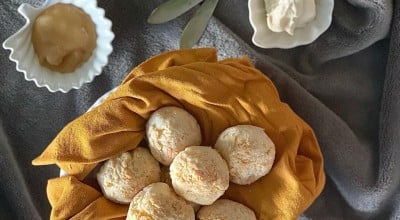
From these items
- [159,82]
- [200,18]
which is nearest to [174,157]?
[159,82]

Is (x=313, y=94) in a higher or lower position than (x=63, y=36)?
lower

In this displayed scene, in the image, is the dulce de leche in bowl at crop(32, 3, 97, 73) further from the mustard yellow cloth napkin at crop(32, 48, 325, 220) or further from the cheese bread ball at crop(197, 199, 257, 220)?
the cheese bread ball at crop(197, 199, 257, 220)

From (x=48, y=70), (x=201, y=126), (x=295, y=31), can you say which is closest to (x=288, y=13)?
(x=295, y=31)

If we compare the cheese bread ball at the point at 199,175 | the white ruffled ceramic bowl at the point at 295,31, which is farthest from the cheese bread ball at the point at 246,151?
the white ruffled ceramic bowl at the point at 295,31

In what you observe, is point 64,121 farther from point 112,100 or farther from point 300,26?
point 300,26

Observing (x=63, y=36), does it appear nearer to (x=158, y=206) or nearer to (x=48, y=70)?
(x=48, y=70)

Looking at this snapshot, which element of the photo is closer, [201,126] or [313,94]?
[201,126]
